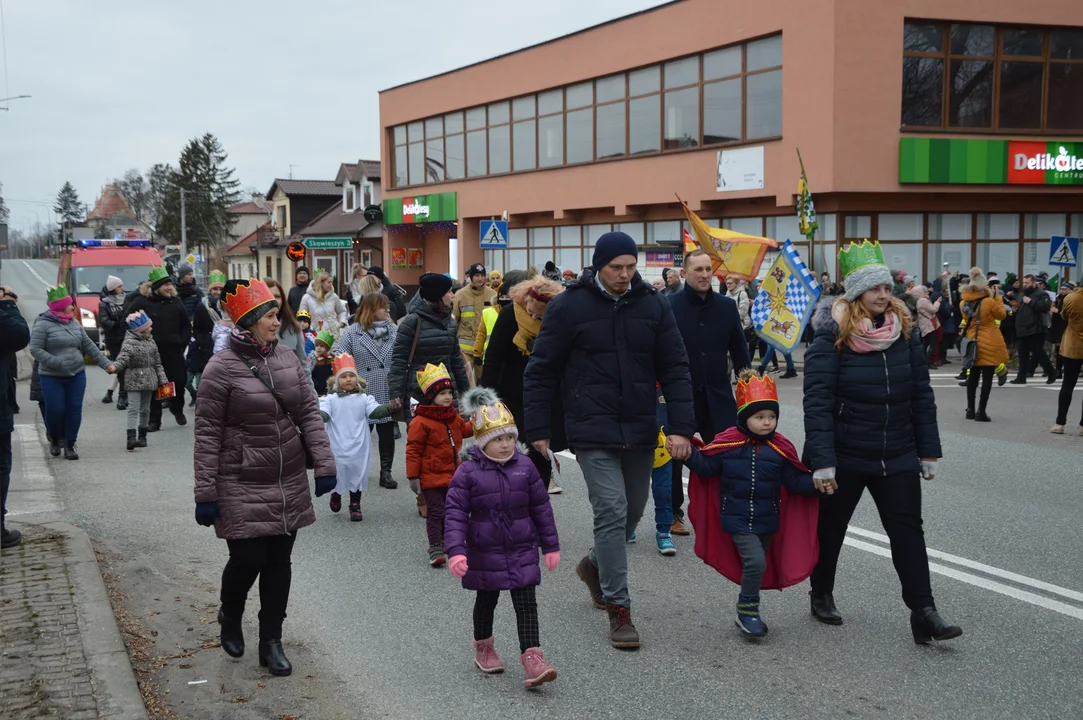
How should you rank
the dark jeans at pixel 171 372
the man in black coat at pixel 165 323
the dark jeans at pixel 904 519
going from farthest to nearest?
Answer: 1. the dark jeans at pixel 171 372
2. the man in black coat at pixel 165 323
3. the dark jeans at pixel 904 519

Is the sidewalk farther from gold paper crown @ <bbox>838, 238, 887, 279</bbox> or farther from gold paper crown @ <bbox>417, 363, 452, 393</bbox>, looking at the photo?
gold paper crown @ <bbox>838, 238, 887, 279</bbox>

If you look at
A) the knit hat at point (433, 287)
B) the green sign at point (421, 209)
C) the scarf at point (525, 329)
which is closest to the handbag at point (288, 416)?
the scarf at point (525, 329)

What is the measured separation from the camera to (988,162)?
1084 inches

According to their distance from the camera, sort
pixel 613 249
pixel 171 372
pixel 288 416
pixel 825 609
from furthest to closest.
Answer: pixel 171 372
pixel 825 609
pixel 613 249
pixel 288 416

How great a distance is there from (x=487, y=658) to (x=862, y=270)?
8.65 ft

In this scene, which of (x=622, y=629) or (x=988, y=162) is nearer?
(x=622, y=629)

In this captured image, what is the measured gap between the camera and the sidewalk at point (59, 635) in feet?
14.9

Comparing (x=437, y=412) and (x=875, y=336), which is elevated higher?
(x=875, y=336)

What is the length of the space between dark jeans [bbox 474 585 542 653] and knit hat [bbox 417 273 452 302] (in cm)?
370

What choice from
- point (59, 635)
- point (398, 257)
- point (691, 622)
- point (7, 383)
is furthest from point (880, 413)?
point (398, 257)

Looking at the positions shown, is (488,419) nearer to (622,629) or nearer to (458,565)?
(458,565)

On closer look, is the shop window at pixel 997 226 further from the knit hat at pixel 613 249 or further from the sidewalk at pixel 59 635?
the sidewalk at pixel 59 635

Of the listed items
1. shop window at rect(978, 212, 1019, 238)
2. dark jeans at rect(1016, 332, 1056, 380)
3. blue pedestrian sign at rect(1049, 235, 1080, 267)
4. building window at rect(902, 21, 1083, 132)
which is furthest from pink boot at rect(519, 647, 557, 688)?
shop window at rect(978, 212, 1019, 238)

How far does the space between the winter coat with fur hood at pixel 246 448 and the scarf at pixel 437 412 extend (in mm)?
2318
